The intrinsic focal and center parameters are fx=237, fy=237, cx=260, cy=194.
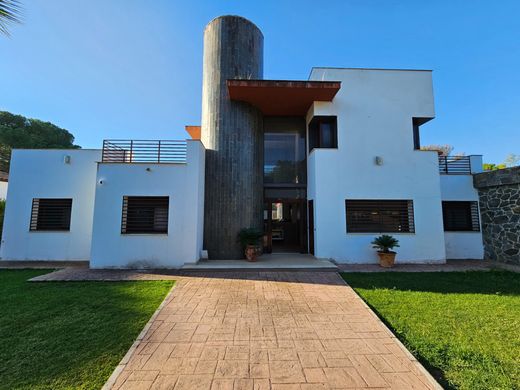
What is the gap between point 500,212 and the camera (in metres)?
9.23

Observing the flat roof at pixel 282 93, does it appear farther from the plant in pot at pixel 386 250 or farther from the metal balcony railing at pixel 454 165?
the metal balcony railing at pixel 454 165

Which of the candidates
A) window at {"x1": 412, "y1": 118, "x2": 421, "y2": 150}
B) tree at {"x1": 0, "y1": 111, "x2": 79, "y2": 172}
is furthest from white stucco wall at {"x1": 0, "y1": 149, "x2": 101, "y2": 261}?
window at {"x1": 412, "y1": 118, "x2": 421, "y2": 150}

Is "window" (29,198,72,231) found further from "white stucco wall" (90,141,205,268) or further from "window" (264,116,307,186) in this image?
"window" (264,116,307,186)

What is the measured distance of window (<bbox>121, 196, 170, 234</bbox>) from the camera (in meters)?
8.38

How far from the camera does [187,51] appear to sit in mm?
11148

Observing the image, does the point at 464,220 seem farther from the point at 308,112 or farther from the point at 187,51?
the point at 187,51

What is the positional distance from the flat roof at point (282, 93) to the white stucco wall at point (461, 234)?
6.49m

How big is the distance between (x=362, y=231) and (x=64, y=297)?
9232mm

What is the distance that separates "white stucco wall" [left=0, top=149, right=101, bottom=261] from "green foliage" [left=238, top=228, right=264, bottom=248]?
6.02m

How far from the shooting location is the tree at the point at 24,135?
17250 millimetres

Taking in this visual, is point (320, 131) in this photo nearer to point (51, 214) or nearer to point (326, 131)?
point (326, 131)

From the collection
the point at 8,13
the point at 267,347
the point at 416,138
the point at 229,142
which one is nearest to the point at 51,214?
the point at 229,142

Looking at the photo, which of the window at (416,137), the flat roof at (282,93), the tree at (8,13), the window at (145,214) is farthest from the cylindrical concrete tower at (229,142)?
the tree at (8,13)

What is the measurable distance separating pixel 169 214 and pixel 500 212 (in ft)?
41.2
